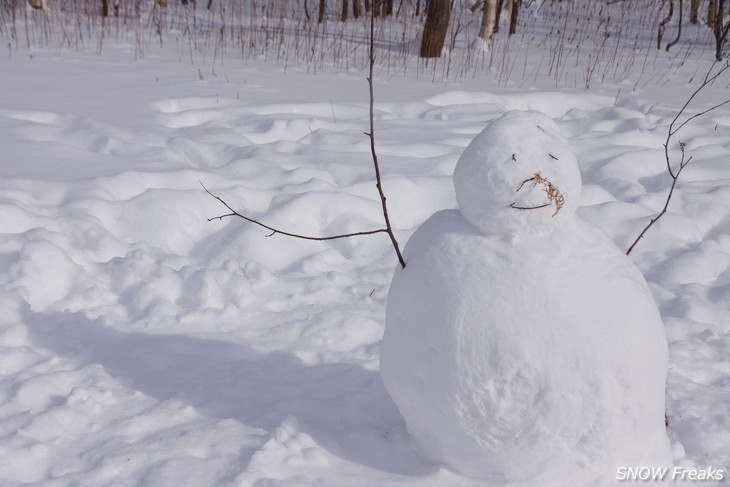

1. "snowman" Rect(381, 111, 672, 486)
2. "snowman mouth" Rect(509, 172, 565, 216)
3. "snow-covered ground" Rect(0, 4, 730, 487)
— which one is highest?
"snowman mouth" Rect(509, 172, 565, 216)

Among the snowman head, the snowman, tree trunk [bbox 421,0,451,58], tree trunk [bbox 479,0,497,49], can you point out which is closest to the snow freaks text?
the snowman

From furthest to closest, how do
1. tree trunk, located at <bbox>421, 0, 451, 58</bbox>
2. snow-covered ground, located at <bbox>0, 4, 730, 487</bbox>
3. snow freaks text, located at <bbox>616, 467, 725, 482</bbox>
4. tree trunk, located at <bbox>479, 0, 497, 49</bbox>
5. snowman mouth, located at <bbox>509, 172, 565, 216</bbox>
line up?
tree trunk, located at <bbox>479, 0, 497, 49</bbox> < tree trunk, located at <bbox>421, 0, 451, 58</bbox> < snow-covered ground, located at <bbox>0, 4, 730, 487</bbox> < snow freaks text, located at <bbox>616, 467, 725, 482</bbox> < snowman mouth, located at <bbox>509, 172, 565, 216</bbox>

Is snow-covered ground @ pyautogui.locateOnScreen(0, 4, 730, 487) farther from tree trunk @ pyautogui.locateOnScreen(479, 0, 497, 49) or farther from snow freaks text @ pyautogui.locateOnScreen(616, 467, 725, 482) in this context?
tree trunk @ pyautogui.locateOnScreen(479, 0, 497, 49)

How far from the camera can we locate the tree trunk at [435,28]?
8484 mm

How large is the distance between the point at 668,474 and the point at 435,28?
7.39 metres

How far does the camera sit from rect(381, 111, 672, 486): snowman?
165 centimetres

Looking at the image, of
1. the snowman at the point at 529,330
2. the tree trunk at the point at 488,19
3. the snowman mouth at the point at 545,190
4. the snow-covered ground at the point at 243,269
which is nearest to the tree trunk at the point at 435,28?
the tree trunk at the point at 488,19

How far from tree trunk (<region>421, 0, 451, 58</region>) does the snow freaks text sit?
7.29 m

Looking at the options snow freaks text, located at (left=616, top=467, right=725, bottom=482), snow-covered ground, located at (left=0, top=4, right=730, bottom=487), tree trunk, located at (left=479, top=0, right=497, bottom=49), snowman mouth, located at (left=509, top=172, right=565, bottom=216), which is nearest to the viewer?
snowman mouth, located at (left=509, top=172, right=565, bottom=216)

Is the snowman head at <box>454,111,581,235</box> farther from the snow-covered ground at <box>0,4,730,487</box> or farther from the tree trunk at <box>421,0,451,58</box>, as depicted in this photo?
the tree trunk at <box>421,0,451,58</box>

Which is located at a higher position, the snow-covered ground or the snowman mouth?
the snowman mouth

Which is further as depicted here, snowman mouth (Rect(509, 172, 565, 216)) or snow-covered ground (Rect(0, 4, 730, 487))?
snow-covered ground (Rect(0, 4, 730, 487))

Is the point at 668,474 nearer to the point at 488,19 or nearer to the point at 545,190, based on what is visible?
the point at 545,190

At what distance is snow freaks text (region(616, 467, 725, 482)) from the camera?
1782mm
